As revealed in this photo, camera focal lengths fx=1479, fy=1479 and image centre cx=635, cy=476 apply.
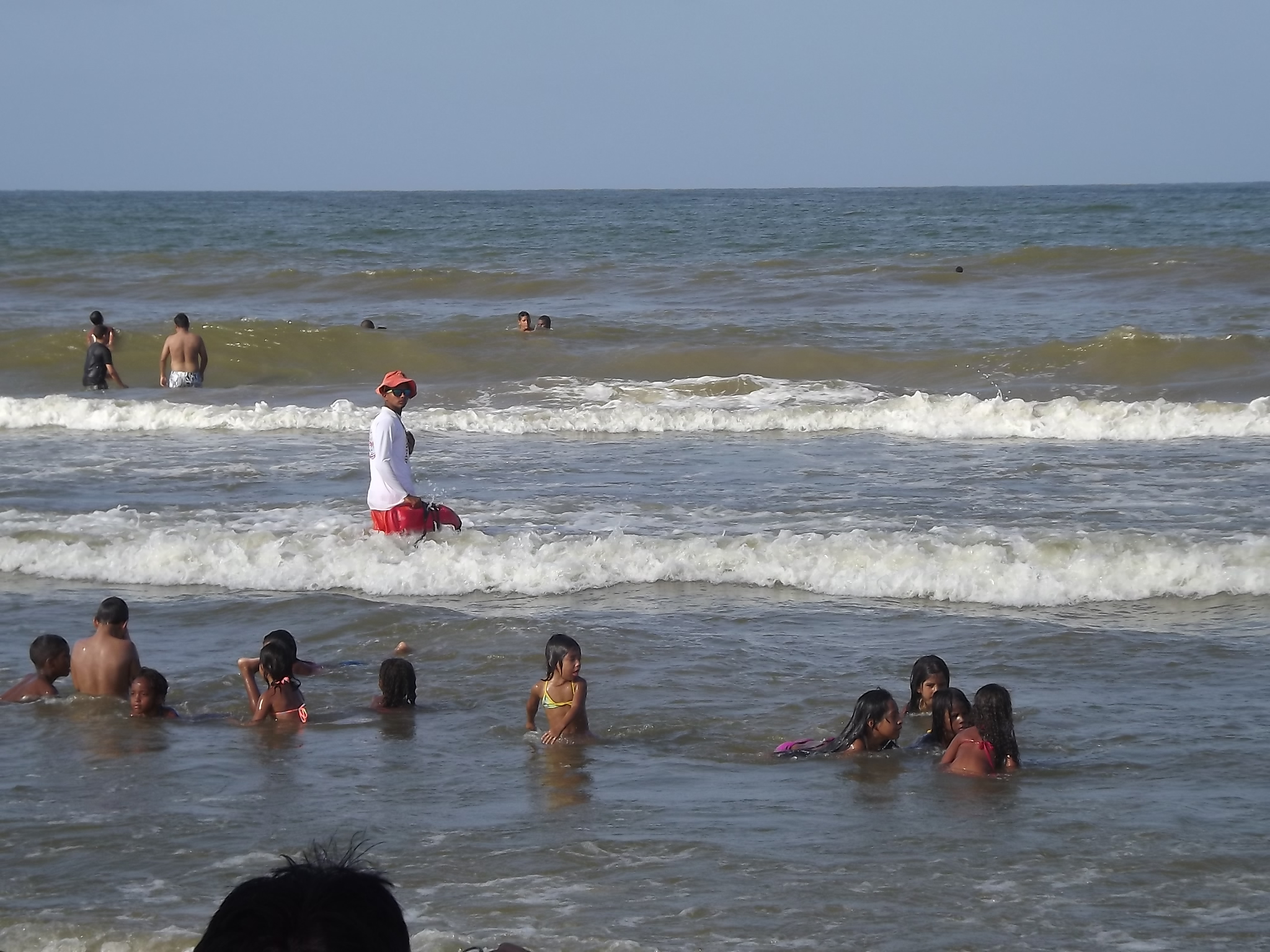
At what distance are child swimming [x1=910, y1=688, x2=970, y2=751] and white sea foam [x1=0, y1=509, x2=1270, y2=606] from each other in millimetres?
2609

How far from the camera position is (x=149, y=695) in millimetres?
7191

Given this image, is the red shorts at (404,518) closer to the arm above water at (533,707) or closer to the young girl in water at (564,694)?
the arm above water at (533,707)

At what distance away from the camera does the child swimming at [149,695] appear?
23.6 ft

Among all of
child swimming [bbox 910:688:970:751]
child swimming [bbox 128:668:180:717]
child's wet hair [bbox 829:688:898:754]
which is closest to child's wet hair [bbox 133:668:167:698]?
child swimming [bbox 128:668:180:717]

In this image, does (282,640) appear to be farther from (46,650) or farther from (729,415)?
(729,415)

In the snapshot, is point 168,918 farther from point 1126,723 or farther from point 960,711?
point 1126,723

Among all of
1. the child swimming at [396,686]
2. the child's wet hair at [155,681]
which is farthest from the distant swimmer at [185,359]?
the child swimming at [396,686]

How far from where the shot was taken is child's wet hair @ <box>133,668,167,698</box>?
719 centimetres

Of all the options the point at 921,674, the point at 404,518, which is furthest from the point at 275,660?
the point at 921,674

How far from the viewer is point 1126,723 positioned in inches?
266

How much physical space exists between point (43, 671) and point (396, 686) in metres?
1.89

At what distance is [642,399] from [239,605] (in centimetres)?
964

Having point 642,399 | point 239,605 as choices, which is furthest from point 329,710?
point 642,399

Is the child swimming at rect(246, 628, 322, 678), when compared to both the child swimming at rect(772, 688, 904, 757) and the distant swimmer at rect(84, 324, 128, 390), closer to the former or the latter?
the child swimming at rect(772, 688, 904, 757)
